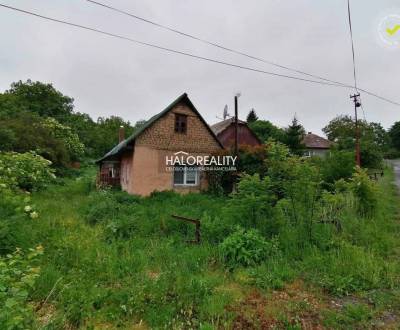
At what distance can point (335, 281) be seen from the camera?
3.85m

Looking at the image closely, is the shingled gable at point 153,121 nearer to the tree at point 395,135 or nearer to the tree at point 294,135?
the tree at point 294,135

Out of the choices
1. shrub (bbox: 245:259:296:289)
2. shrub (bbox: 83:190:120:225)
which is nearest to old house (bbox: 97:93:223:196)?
shrub (bbox: 83:190:120:225)

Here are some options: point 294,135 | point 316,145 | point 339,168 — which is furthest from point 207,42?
point 316,145

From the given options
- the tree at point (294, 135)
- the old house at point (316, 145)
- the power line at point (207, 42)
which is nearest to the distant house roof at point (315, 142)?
the old house at point (316, 145)

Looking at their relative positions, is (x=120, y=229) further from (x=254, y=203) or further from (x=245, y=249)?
(x=254, y=203)

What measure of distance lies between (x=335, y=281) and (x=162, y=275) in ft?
9.22

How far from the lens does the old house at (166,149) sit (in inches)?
480

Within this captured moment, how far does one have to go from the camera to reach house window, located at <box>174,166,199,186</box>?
13303 mm

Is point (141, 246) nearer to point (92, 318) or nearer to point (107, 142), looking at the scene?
point (92, 318)

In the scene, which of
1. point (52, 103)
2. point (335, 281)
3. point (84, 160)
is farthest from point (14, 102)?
point (335, 281)

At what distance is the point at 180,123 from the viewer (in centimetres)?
1361

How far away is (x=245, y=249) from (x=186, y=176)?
909 cm

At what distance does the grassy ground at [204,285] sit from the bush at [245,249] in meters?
0.19

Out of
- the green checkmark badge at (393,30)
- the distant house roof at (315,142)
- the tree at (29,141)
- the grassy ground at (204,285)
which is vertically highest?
the distant house roof at (315,142)
